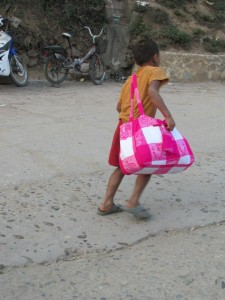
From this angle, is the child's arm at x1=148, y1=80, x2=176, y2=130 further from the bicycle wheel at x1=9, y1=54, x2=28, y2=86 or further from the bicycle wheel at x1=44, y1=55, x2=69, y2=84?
the bicycle wheel at x1=44, y1=55, x2=69, y2=84

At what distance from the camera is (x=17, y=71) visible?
10820mm

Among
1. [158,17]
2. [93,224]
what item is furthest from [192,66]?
[93,224]

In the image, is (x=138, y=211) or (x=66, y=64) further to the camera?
(x=66, y=64)

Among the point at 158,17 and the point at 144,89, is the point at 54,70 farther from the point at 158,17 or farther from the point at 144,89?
the point at 144,89

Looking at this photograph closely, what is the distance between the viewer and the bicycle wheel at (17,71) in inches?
418

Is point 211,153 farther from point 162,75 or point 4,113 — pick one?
point 4,113

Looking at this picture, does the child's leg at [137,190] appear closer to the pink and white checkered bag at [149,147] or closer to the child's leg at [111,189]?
the child's leg at [111,189]

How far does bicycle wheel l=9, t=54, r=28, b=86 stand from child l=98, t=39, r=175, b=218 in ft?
22.3

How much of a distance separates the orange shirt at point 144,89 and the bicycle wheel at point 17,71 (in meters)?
6.87

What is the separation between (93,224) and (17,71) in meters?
7.21

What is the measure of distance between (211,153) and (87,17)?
26.3ft

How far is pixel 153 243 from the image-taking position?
13.0 ft

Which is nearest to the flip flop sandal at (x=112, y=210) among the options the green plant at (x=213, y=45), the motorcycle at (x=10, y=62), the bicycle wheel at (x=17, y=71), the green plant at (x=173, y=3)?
the motorcycle at (x=10, y=62)

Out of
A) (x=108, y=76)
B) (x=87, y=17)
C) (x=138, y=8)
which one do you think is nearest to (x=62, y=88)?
(x=108, y=76)
